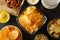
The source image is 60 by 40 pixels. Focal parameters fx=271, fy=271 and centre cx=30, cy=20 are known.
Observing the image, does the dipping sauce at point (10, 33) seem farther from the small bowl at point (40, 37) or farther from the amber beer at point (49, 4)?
the amber beer at point (49, 4)

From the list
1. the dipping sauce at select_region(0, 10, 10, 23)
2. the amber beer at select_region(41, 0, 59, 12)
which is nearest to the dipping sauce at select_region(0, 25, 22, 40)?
the dipping sauce at select_region(0, 10, 10, 23)

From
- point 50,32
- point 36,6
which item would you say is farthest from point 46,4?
point 50,32

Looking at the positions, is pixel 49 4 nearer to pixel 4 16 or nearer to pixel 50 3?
pixel 50 3

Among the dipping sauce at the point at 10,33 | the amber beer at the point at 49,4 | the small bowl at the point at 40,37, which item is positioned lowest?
the small bowl at the point at 40,37

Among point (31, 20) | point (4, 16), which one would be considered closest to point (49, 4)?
point (31, 20)

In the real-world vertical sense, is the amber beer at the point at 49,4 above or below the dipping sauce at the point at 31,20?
above

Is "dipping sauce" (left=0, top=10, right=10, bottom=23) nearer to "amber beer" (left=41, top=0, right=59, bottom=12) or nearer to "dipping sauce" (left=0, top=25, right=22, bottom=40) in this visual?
"dipping sauce" (left=0, top=25, right=22, bottom=40)

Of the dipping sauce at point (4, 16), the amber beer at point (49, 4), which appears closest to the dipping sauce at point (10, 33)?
the dipping sauce at point (4, 16)

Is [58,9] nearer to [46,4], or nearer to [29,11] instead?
[46,4]
